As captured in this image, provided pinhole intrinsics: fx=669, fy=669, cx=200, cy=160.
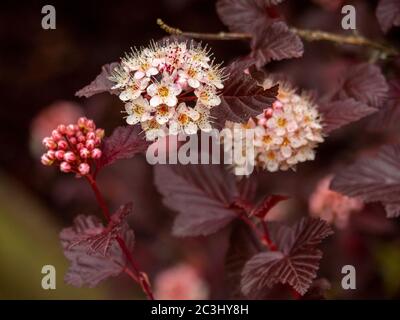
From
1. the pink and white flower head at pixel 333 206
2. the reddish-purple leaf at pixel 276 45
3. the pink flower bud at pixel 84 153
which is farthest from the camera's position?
the pink and white flower head at pixel 333 206

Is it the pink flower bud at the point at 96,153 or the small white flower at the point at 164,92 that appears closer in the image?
the small white flower at the point at 164,92

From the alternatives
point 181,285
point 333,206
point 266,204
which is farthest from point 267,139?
point 181,285

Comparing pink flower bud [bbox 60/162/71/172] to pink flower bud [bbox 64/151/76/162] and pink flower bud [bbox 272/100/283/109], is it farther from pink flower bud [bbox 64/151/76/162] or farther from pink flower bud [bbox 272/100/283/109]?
pink flower bud [bbox 272/100/283/109]

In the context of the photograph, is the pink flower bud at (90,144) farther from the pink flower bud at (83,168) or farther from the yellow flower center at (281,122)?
the yellow flower center at (281,122)

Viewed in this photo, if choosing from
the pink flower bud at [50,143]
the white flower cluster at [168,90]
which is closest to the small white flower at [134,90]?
the white flower cluster at [168,90]

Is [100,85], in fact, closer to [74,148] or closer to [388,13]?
[74,148]

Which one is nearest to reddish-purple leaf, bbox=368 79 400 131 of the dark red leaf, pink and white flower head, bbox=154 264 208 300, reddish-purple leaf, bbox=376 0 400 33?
reddish-purple leaf, bbox=376 0 400 33
